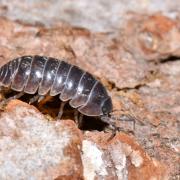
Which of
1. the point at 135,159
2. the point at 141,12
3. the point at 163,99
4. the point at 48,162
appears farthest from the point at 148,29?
the point at 48,162

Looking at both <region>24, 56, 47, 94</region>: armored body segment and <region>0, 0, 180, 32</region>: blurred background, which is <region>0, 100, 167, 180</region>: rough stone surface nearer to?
<region>24, 56, 47, 94</region>: armored body segment

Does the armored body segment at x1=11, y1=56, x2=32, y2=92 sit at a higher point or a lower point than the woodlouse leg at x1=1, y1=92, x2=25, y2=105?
higher

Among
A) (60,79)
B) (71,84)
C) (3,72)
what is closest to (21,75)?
(3,72)

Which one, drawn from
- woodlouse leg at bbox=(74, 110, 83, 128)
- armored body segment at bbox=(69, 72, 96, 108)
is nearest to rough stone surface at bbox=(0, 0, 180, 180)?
woodlouse leg at bbox=(74, 110, 83, 128)

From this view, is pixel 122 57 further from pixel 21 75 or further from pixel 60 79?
pixel 21 75

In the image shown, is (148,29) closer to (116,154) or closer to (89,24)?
(89,24)
